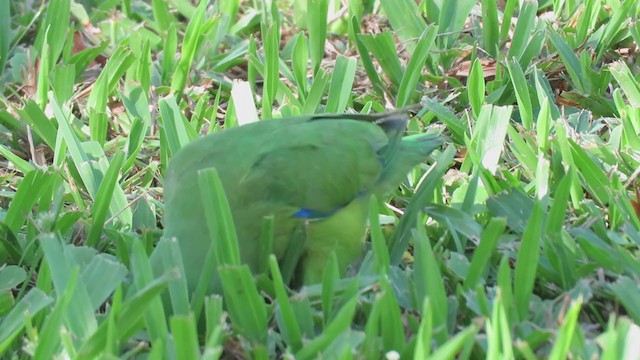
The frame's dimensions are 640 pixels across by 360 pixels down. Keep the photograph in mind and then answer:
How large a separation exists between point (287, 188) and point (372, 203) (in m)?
0.21

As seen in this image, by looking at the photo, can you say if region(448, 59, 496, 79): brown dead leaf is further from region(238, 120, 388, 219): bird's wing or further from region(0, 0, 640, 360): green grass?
region(238, 120, 388, 219): bird's wing

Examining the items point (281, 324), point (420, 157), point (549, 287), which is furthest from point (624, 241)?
point (281, 324)

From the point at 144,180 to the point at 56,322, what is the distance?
44.3 inches

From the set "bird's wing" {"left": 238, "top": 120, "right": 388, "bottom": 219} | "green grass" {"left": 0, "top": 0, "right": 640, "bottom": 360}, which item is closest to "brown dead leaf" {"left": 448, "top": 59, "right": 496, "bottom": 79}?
"green grass" {"left": 0, "top": 0, "right": 640, "bottom": 360}

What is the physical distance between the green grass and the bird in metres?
0.08

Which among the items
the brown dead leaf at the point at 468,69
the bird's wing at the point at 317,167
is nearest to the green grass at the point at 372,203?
the brown dead leaf at the point at 468,69

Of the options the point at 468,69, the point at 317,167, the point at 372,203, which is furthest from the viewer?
the point at 468,69

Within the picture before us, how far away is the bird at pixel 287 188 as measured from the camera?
7.39 ft

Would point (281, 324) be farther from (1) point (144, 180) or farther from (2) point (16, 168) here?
(2) point (16, 168)

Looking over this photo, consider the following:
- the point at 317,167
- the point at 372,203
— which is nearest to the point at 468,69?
the point at 317,167

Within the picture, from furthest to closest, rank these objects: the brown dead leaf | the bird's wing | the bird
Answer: the brown dead leaf → the bird's wing → the bird

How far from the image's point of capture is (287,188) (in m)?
2.38

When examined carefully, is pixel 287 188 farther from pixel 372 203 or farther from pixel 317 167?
pixel 372 203

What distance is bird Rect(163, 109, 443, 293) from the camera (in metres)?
2.25
